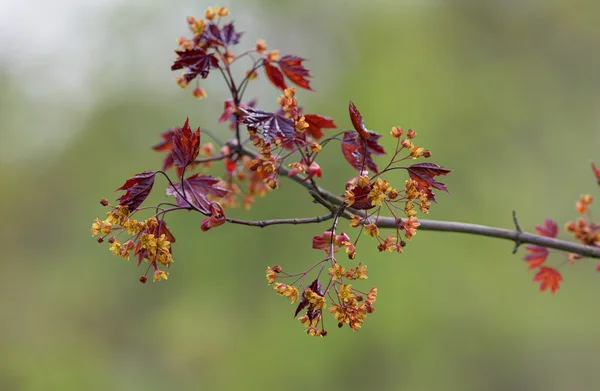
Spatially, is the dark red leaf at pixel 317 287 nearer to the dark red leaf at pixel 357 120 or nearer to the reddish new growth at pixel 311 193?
the reddish new growth at pixel 311 193

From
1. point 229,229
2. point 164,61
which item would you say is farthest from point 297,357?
point 164,61

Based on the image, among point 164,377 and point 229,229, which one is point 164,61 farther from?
point 164,377

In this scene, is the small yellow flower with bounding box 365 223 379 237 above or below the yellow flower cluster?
above

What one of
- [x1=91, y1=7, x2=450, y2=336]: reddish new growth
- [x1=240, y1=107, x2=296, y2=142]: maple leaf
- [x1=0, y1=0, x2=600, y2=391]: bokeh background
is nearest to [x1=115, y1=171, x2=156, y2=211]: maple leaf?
[x1=91, y1=7, x2=450, y2=336]: reddish new growth

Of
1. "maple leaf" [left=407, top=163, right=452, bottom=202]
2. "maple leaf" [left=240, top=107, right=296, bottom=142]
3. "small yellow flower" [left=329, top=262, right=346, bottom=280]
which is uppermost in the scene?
"maple leaf" [left=240, top=107, right=296, bottom=142]

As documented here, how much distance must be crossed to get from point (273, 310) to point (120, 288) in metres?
1.34

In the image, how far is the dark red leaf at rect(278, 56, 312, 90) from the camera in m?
Answer: 0.92

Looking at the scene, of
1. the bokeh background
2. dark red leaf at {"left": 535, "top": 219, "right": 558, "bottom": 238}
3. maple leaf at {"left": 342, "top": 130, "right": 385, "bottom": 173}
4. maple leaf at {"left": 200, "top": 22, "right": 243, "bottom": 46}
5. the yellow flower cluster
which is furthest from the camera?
the bokeh background

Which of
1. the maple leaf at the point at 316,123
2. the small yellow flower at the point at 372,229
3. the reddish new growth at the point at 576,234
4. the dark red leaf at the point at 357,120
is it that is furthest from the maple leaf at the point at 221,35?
the reddish new growth at the point at 576,234

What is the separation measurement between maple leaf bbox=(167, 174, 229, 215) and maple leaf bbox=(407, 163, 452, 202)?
0.25 m

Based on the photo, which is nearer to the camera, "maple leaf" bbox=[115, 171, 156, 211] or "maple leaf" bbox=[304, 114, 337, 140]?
"maple leaf" bbox=[115, 171, 156, 211]

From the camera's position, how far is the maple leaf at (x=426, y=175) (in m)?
0.72

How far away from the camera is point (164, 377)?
13.8 ft

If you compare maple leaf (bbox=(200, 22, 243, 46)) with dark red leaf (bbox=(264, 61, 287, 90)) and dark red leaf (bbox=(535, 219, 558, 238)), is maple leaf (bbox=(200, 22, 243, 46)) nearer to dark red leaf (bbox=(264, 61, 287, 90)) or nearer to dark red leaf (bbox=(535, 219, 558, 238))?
dark red leaf (bbox=(264, 61, 287, 90))
